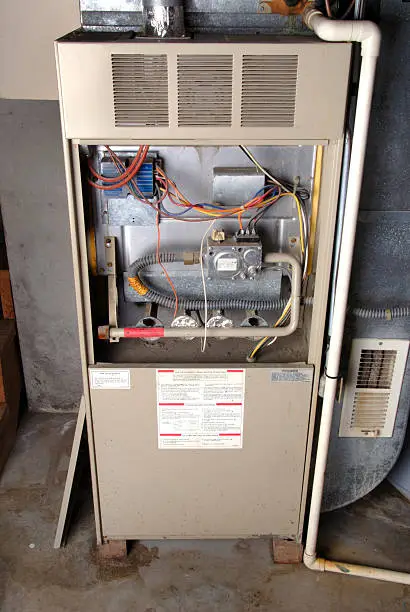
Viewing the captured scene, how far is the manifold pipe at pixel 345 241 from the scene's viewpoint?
4.42ft

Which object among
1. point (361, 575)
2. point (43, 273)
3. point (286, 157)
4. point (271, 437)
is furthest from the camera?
point (43, 273)

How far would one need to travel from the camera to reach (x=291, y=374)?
5.69 feet

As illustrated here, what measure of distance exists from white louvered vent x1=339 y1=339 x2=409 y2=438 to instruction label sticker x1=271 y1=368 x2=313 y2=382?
0.22 m

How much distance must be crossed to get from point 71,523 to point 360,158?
1.70 meters

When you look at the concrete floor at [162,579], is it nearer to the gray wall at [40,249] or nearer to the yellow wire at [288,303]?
the gray wall at [40,249]

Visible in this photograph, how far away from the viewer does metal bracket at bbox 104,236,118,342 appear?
174cm

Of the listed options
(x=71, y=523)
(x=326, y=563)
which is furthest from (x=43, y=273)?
(x=326, y=563)

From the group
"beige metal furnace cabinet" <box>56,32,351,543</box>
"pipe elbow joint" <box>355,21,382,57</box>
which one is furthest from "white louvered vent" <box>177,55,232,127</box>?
"pipe elbow joint" <box>355,21,382,57</box>

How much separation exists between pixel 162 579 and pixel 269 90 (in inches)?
64.3

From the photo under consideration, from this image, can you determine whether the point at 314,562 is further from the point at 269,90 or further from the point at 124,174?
the point at 269,90

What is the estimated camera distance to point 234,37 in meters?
1.46

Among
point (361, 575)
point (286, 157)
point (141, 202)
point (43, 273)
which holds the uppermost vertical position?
point (286, 157)

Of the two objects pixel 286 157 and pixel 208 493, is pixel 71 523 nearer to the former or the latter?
pixel 208 493

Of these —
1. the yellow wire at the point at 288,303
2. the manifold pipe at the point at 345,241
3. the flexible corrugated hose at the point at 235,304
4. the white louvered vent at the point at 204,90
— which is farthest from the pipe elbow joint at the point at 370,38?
the flexible corrugated hose at the point at 235,304
